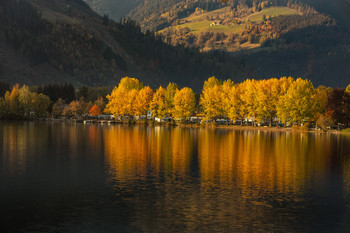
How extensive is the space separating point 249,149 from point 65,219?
190 feet

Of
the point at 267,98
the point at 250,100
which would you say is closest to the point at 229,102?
the point at 250,100

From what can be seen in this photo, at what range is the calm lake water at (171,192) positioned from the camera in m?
34.4

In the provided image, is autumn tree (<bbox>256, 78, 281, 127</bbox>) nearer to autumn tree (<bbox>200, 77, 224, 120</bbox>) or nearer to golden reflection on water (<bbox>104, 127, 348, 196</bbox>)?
autumn tree (<bbox>200, 77, 224, 120</bbox>)

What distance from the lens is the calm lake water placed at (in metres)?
34.4

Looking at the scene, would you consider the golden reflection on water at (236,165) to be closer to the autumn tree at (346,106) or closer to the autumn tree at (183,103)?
the autumn tree at (346,106)

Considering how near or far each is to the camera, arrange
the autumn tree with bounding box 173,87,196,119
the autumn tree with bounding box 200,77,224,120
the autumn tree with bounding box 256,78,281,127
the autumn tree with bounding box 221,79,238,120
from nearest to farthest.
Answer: the autumn tree with bounding box 256,78,281,127, the autumn tree with bounding box 221,79,238,120, the autumn tree with bounding box 200,77,224,120, the autumn tree with bounding box 173,87,196,119

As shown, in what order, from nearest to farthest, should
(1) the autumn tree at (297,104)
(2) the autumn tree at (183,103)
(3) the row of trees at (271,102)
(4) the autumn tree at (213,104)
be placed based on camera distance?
(3) the row of trees at (271,102) < (1) the autumn tree at (297,104) < (4) the autumn tree at (213,104) < (2) the autumn tree at (183,103)

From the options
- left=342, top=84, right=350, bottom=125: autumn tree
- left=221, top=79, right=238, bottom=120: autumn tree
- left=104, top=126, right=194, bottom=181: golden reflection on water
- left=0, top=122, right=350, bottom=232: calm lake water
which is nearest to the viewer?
left=0, top=122, right=350, bottom=232: calm lake water

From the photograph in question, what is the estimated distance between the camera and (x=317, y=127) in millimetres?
162625

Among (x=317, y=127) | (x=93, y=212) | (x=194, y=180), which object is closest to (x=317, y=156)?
(x=194, y=180)

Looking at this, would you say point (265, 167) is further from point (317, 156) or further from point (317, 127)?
point (317, 127)

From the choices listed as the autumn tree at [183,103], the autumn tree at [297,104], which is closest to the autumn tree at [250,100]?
the autumn tree at [297,104]

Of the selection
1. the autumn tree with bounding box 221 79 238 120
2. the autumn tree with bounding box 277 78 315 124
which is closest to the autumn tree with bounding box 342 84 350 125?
the autumn tree with bounding box 277 78 315 124

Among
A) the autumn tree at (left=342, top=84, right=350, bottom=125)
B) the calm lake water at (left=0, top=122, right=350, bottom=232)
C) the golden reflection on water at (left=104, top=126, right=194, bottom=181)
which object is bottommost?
the calm lake water at (left=0, top=122, right=350, bottom=232)
